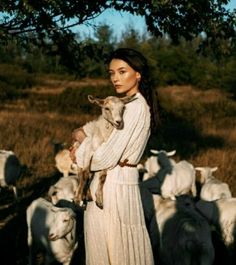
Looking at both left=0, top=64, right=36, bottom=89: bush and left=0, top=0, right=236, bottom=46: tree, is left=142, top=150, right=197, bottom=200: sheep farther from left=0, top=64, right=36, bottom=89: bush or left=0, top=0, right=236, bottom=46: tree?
left=0, top=64, right=36, bottom=89: bush

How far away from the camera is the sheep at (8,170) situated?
11.5 meters

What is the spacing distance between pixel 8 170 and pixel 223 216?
15.2 feet

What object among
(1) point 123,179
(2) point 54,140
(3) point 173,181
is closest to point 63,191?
(3) point 173,181

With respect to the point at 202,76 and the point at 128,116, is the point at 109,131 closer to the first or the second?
the point at 128,116

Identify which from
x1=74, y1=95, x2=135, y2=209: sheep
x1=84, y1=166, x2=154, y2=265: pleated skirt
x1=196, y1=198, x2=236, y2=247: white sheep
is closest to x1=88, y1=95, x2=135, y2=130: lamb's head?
x1=74, y1=95, x2=135, y2=209: sheep

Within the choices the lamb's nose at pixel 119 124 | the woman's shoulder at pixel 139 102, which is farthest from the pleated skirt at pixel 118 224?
the woman's shoulder at pixel 139 102

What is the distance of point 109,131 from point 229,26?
4.23 m

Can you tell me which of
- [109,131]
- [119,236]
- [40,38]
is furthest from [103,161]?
[40,38]

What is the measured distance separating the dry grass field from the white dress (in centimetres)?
53

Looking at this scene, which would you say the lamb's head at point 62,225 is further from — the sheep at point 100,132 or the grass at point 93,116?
the sheep at point 100,132

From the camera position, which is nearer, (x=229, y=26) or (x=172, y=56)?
(x=229, y=26)

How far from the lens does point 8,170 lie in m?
11.6

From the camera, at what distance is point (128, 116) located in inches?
164

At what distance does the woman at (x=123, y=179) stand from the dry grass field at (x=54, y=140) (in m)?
0.51
